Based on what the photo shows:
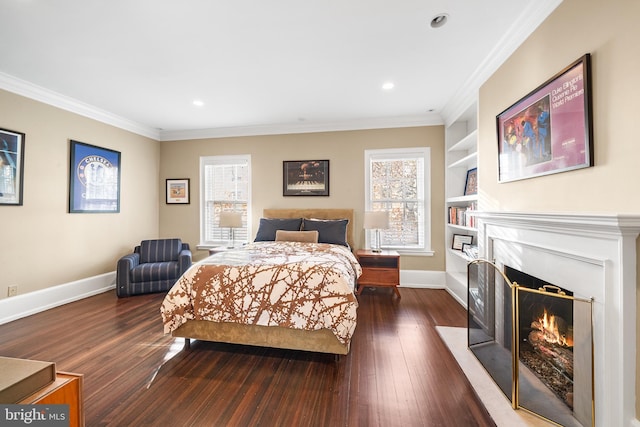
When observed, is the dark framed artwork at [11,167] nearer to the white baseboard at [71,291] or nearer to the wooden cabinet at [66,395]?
the white baseboard at [71,291]

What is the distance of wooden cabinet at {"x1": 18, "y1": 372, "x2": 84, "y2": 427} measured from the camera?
2.58 ft

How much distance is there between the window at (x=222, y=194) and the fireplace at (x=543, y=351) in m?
3.80

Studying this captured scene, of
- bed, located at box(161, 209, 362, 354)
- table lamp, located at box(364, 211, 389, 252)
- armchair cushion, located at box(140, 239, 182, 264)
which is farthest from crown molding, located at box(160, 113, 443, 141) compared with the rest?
bed, located at box(161, 209, 362, 354)

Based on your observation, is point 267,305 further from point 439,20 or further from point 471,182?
point 471,182

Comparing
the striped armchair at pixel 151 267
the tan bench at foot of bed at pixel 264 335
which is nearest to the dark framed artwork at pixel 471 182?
the tan bench at foot of bed at pixel 264 335

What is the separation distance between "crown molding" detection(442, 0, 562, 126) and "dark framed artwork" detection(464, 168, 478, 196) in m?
0.76

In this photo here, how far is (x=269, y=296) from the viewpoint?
2129 millimetres

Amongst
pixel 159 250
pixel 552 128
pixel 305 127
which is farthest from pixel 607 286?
pixel 159 250

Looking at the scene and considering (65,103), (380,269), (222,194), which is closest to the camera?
(65,103)

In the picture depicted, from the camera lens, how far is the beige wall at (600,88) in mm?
1254

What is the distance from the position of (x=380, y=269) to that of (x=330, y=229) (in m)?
0.90

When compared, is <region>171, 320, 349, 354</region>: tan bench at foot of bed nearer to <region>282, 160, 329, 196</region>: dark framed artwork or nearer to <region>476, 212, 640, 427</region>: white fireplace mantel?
<region>476, 212, 640, 427</region>: white fireplace mantel

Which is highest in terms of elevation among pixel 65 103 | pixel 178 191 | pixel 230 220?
pixel 65 103

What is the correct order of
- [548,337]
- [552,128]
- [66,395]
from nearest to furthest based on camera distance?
1. [66,395]
2. [548,337]
3. [552,128]
